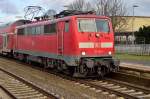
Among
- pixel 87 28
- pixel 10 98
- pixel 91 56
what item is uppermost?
pixel 87 28

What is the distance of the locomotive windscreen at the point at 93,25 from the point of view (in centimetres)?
1898

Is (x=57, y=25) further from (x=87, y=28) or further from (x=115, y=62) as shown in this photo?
(x=115, y=62)

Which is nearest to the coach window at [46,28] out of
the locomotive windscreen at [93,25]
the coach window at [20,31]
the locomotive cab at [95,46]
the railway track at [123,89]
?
the locomotive windscreen at [93,25]

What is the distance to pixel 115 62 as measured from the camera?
750 inches

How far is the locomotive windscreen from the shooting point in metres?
19.0

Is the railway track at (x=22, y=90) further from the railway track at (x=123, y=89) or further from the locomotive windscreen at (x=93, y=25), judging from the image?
the locomotive windscreen at (x=93, y=25)

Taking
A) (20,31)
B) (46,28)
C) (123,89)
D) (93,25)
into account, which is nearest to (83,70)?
(93,25)

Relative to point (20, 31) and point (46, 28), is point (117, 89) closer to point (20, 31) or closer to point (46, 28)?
point (46, 28)

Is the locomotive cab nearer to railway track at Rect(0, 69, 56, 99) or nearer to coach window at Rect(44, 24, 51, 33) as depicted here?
railway track at Rect(0, 69, 56, 99)

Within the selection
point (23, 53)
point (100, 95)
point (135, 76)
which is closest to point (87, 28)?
point (135, 76)

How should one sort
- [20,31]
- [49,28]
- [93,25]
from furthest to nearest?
[20,31], [49,28], [93,25]

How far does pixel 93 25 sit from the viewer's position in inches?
757

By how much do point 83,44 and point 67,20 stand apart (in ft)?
5.21

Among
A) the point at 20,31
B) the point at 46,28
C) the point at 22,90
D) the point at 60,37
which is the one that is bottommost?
the point at 22,90
